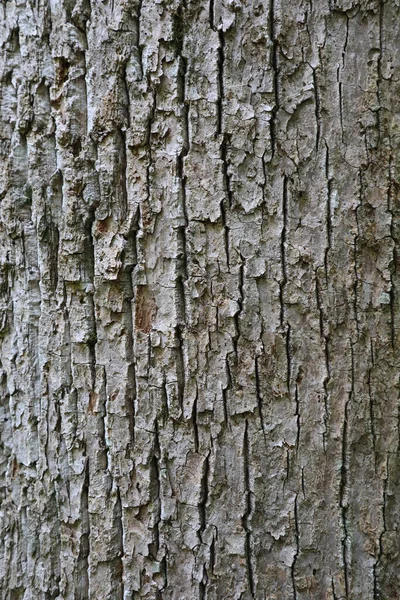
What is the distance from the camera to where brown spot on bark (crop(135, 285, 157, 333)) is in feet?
3.60

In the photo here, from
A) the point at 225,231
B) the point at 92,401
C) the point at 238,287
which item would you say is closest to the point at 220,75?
the point at 225,231

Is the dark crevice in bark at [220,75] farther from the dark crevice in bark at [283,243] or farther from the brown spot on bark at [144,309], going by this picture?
the brown spot on bark at [144,309]

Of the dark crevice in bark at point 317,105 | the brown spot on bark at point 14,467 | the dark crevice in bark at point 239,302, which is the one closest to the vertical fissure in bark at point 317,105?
the dark crevice in bark at point 317,105

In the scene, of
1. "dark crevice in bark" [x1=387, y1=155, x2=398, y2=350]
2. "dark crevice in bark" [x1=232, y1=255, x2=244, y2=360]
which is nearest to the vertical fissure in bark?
"dark crevice in bark" [x1=387, y1=155, x2=398, y2=350]

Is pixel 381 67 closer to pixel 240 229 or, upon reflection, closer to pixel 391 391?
pixel 240 229

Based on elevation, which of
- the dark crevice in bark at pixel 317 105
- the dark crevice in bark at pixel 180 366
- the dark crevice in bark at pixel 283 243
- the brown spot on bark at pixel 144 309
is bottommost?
the dark crevice in bark at pixel 180 366

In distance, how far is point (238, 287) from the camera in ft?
3.49

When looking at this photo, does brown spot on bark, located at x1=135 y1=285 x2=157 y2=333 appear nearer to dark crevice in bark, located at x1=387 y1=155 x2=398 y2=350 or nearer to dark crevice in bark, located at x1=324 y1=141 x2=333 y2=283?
dark crevice in bark, located at x1=324 y1=141 x2=333 y2=283

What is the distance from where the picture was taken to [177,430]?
109 cm

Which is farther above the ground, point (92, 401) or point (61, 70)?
point (61, 70)

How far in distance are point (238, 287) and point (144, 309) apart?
7.6 inches

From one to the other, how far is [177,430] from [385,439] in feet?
1.34

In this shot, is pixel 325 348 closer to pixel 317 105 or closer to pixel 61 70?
pixel 317 105

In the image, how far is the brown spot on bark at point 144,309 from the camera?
1099mm
